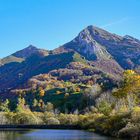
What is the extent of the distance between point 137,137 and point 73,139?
1464cm

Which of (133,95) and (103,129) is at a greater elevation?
(133,95)

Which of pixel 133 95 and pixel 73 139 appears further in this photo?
pixel 133 95

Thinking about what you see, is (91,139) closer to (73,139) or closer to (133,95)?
(73,139)

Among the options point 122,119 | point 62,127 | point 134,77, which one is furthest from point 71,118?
point 122,119

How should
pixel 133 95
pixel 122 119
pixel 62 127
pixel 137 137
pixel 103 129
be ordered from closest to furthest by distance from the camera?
pixel 137 137, pixel 122 119, pixel 103 129, pixel 133 95, pixel 62 127

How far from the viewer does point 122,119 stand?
97.5 m

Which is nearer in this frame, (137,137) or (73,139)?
(137,137)

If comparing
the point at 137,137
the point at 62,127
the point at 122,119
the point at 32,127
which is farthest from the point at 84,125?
the point at 137,137

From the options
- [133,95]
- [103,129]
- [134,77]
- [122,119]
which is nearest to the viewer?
[122,119]

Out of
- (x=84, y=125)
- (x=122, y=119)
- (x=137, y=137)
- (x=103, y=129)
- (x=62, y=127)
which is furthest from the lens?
(x=62, y=127)

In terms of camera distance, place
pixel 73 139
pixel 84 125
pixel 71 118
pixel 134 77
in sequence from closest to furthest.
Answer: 1. pixel 73 139
2. pixel 134 77
3. pixel 84 125
4. pixel 71 118

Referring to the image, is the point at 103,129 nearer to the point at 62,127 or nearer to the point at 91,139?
the point at 91,139

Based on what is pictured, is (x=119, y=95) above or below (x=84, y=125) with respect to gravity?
above

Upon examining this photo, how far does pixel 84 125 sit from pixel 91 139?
76.5 metres
